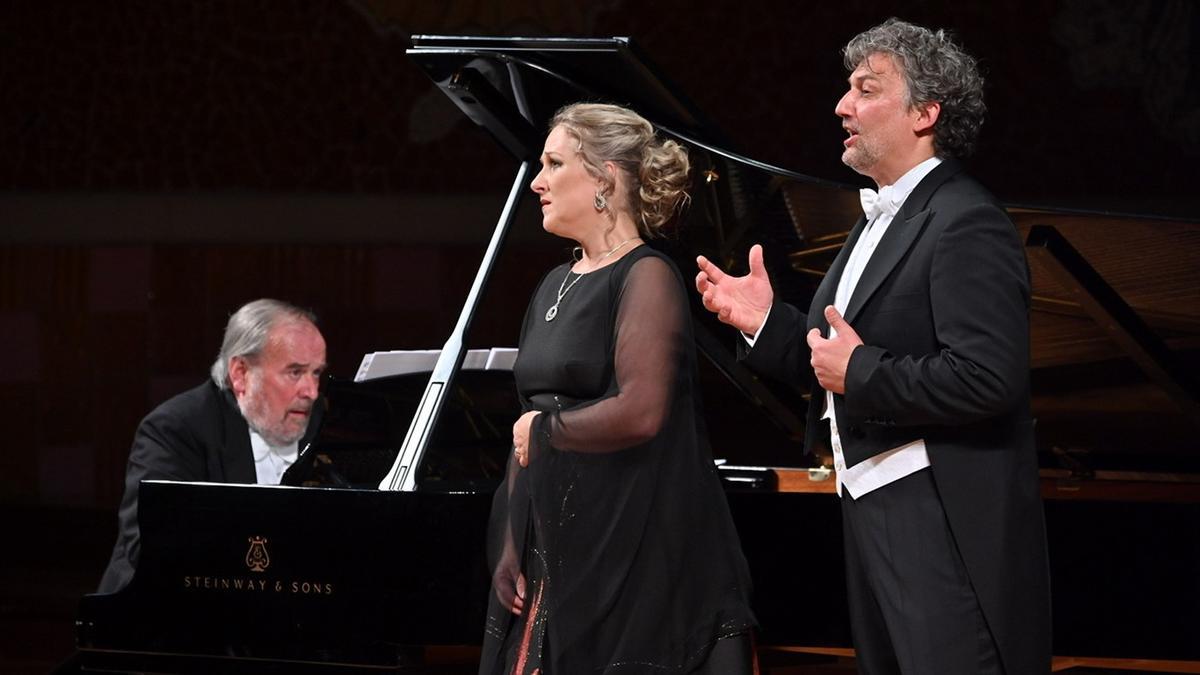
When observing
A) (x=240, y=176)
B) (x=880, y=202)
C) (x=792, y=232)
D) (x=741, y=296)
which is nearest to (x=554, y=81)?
(x=792, y=232)

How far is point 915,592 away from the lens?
180 cm

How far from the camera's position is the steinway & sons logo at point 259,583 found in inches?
105

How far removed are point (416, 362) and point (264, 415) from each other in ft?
1.46

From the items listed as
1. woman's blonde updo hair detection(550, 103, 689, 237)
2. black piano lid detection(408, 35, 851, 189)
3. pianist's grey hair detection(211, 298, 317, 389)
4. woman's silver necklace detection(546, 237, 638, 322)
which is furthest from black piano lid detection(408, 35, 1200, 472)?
pianist's grey hair detection(211, 298, 317, 389)

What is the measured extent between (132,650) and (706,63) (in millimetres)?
4146

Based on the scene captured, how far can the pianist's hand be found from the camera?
6.73 feet

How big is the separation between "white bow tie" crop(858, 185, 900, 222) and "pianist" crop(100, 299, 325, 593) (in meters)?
1.70

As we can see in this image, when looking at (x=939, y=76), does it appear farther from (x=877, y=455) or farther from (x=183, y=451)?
(x=183, y=451)

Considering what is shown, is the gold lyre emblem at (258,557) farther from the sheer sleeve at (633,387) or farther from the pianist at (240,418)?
the sheer sleeve at (633,387)

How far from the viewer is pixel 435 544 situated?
2635 mm

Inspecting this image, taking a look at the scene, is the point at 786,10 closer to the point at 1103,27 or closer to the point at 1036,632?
the point at 1103,27

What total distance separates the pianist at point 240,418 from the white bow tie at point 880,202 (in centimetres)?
170

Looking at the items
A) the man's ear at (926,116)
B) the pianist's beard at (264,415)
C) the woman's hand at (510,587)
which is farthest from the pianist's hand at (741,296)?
the pianist's beard at (264,415)

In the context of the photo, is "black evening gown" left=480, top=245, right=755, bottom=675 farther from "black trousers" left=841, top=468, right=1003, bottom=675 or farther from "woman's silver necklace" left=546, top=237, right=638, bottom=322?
"black trousers" left=841, top=468, right=1003, bottom=675
